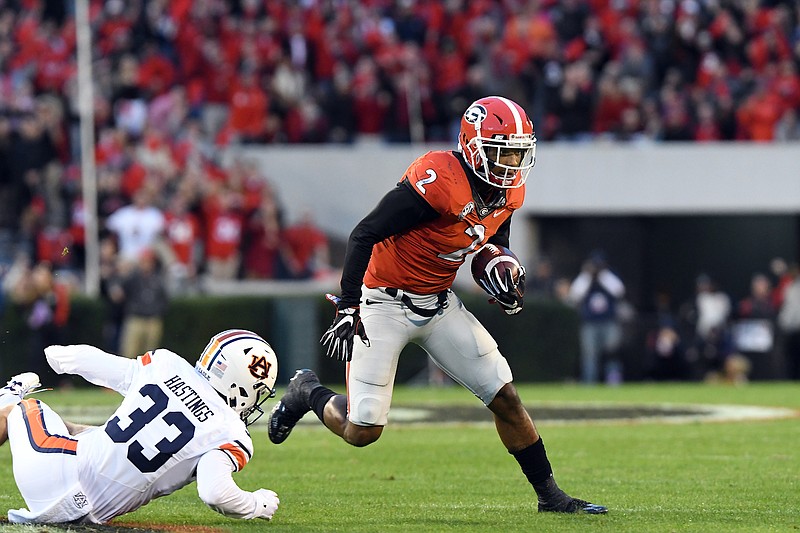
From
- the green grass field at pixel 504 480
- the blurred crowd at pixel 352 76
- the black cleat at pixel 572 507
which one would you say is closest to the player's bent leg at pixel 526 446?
the black cleat at pixel 572 507

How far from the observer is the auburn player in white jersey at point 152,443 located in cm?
579

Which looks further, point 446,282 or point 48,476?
point 446,282

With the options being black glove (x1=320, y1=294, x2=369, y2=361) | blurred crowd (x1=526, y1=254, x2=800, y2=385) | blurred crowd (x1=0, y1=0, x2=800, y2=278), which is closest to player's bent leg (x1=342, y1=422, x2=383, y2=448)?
black glove (x1=320, y1=294, x2=369, y2=361)

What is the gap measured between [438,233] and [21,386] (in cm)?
198

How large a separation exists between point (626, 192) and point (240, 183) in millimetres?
5496

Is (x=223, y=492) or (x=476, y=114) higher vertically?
(x=476, y=114)

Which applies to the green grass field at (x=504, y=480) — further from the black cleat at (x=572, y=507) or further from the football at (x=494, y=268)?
the football at (x=494, y=268)

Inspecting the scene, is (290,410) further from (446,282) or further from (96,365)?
(96,365)

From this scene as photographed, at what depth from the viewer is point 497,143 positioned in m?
6.59

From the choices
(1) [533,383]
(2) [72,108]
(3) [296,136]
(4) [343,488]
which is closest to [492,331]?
(1) [533,383]

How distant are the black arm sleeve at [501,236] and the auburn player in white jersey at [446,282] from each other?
3.3 inches

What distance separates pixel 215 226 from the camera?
18078 mm

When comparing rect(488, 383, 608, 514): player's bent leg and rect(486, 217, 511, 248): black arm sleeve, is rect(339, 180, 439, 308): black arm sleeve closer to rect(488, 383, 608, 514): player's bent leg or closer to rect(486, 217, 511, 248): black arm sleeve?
rect(486, 217, 511, 248): black arm sleeve

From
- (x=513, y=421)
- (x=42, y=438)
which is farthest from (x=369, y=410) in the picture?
(x=42, y=438)
